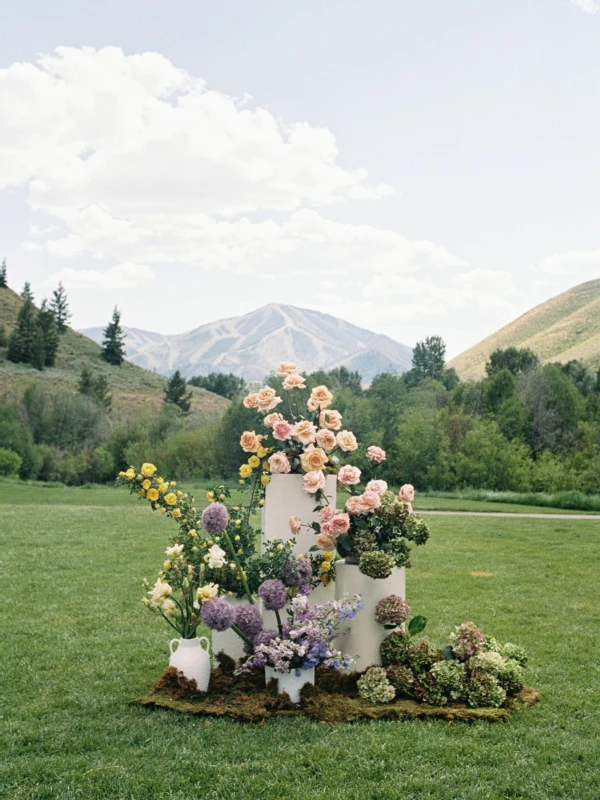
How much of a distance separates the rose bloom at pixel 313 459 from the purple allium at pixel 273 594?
38.0 inches

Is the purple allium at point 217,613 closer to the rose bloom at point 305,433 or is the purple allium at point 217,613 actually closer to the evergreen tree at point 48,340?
the rose bloom at point 305,433

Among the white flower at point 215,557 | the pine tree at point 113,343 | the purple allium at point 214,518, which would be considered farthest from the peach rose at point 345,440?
the pine tree at point 113,343

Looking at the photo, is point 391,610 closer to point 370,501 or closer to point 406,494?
point 370,501

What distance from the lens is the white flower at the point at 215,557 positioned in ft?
18.7

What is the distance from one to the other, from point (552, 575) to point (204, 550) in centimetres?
736

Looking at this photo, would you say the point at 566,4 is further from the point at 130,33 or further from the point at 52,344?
the point at 52,344

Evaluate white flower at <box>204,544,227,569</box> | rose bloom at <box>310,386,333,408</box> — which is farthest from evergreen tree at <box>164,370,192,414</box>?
white flower at <box>204,544,227,569</box>

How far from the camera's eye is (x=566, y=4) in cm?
1819

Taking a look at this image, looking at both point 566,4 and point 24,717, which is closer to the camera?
point 24,717

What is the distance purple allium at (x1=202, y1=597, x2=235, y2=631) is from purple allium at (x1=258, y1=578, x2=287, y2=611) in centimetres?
28

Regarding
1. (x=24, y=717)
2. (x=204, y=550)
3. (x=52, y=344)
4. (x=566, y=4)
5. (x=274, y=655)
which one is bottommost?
(x=24, y=717)

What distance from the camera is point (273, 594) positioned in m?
5.60

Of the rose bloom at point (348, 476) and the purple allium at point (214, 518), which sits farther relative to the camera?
the rose bloom at point (348, 476)

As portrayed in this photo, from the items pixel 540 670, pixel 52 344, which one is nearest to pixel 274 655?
pixel 540 670
